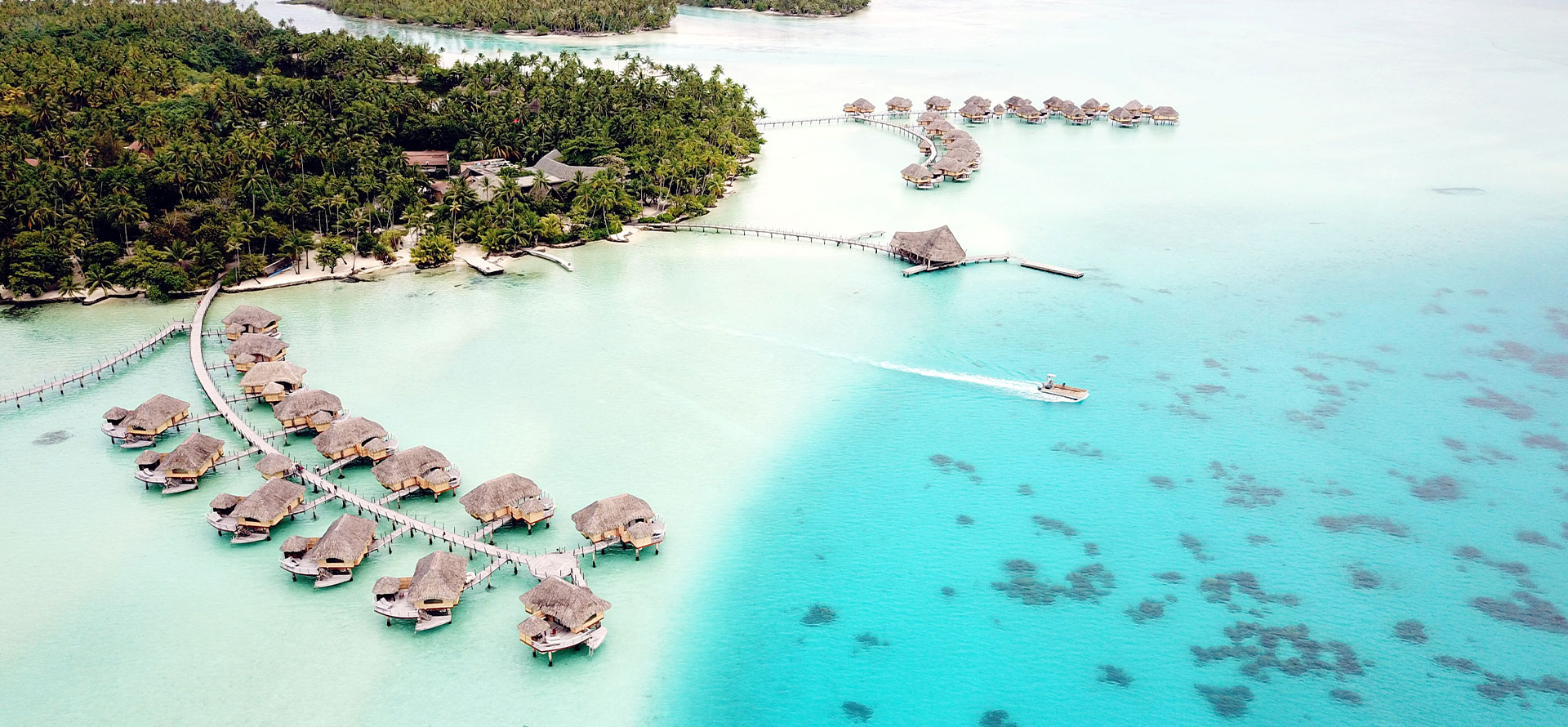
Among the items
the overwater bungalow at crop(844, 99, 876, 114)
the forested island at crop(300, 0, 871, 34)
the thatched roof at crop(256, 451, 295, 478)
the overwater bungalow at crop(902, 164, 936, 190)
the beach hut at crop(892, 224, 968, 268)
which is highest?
the forested island at crop(300, 0, 871, 34)

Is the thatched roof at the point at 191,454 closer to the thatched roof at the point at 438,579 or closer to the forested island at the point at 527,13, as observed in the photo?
the thatched roof at the point at 438,579

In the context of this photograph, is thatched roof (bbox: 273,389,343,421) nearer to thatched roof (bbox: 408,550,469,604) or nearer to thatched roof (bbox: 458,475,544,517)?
thatched roof (bbox: 458,475,544,517)

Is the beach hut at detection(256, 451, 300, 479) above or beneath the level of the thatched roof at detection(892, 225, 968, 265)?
beneath

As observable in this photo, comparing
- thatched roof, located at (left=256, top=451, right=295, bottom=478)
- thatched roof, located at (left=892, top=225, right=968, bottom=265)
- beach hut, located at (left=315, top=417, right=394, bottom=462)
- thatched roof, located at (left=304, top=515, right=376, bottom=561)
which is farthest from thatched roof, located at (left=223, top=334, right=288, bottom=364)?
thatched roof, located at (left=892, top=225, right=968, bottom=265)

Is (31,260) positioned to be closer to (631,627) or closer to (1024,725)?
(631,627)

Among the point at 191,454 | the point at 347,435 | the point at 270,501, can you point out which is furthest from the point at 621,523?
the point at 191,454

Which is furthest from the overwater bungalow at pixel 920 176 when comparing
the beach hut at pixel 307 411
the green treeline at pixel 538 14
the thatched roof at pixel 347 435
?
the green treeline at pixel 538 14
